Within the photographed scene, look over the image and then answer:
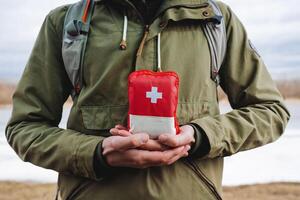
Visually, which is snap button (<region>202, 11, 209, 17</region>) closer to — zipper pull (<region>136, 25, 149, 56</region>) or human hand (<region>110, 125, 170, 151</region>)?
zipper pull (<region>136, 25, 149, 56</region>)

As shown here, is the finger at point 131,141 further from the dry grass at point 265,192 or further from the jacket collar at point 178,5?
the dry grass at point 265,192

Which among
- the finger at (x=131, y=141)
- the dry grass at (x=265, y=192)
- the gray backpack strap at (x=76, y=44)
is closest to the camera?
the finger at (x=131, y=141)

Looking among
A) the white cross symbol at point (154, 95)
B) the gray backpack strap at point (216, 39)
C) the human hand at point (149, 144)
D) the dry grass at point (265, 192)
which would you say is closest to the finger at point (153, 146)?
the human hand at point (149, 144)

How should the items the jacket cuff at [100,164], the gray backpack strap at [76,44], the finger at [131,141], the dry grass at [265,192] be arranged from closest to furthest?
the finger at [131,141] < the jacket cuff at [100,164] < the gray backpack strap at [76,44] < the dry grass at [265,192]

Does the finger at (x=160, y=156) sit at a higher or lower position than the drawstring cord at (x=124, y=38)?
lower

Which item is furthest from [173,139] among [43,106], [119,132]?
[43,106]

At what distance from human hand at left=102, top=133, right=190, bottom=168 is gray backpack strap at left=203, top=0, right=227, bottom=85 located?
0.34m

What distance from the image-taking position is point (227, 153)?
5.36 ft

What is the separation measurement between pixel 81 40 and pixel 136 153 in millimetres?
426

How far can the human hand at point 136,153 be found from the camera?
1.38 metres

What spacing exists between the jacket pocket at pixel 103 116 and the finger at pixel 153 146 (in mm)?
194

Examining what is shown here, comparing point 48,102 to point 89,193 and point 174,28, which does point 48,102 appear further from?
point 174,28

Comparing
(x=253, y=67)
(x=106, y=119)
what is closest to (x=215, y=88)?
(x=253, y=67)

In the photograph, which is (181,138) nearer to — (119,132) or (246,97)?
(119,132)
